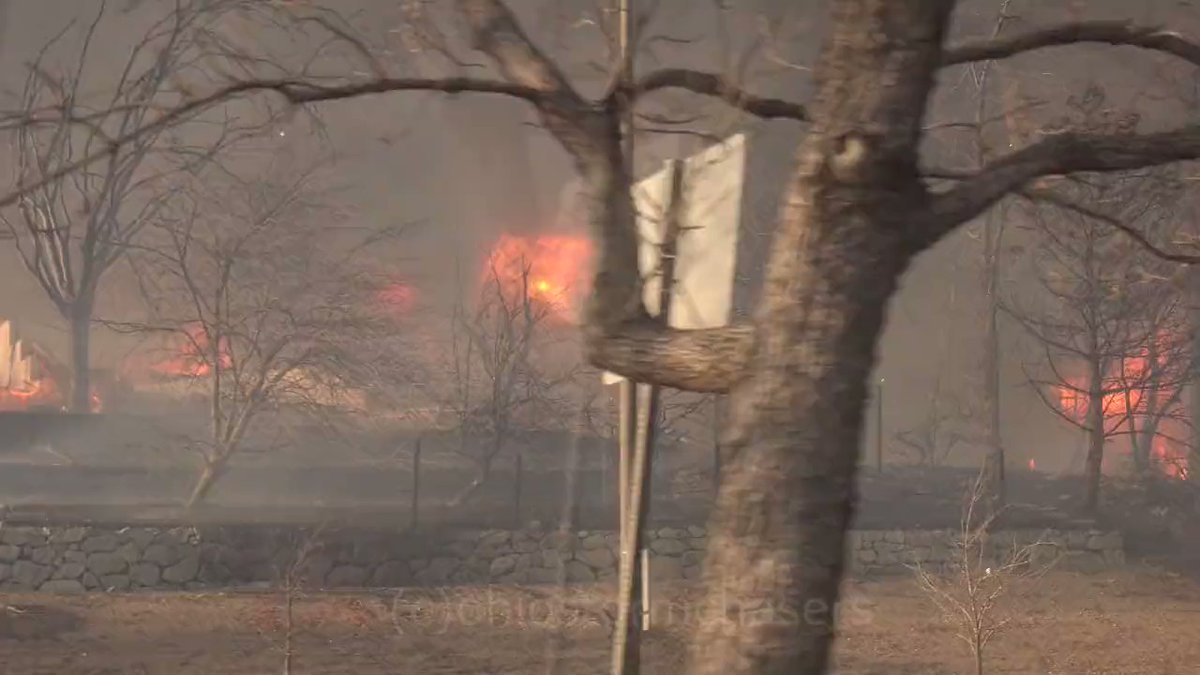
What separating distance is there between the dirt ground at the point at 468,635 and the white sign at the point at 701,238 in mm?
5374

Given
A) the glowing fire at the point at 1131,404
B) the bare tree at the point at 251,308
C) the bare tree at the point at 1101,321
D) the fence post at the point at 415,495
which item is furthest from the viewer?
the glowing fire at the point at 1131,404

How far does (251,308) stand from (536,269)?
12.2 ft

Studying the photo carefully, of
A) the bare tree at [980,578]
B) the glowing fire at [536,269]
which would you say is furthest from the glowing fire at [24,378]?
the bare tree at [980,578]

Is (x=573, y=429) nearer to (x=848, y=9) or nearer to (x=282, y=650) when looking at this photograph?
(x=282, y=650)

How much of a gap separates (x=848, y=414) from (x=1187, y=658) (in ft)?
32.5

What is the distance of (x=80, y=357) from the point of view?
2034 centimetres

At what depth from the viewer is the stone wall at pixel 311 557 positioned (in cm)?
1374

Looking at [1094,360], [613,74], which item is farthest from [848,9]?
[1094,360]

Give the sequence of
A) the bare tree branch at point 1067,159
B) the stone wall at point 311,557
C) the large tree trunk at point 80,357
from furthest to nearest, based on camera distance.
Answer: the large tree trunk at point 80,357
the stone wall at point 311,557
the bare tree branch at point 1067,159

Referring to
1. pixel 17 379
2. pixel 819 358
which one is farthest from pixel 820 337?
pixel 17 379

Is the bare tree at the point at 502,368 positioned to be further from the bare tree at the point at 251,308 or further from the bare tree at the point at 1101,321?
the bare tree at the point at 1101,321

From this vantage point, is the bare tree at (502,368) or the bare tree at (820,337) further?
the bare tree at (502,368)

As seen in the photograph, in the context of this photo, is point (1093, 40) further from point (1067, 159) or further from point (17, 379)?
point (17, 379)

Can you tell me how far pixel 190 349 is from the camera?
17.2 meters
